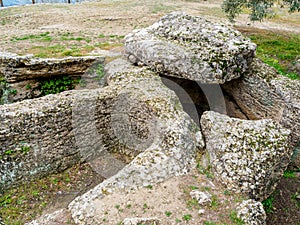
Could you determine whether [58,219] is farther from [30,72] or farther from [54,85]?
[54,85]

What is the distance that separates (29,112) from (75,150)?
2176mm

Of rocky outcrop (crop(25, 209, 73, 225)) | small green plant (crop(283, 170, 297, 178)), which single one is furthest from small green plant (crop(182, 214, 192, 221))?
small green plant (crop(283, 170, 297, 178))

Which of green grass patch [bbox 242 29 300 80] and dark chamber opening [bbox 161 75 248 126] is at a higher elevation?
green grass patch [bbox 242 29 300 80]

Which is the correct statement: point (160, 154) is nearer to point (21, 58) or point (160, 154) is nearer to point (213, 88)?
point (213, 88)

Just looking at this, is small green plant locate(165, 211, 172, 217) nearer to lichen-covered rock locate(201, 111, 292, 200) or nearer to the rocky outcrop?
lichen-covered rock locate(201, 111, 292, 200)

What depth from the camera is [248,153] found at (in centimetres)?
762

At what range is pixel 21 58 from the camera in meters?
10.6

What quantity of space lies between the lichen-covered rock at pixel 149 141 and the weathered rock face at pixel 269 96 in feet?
11.9

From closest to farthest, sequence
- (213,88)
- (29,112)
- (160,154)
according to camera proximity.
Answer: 1. (160,154)
2. (29,112)
3. (213,88)

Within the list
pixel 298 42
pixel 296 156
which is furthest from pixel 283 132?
pixel 298 42

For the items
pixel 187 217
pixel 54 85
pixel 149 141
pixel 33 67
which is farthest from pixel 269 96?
pixel 33 67

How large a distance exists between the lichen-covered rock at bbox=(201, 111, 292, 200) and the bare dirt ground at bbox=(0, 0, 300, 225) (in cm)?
53

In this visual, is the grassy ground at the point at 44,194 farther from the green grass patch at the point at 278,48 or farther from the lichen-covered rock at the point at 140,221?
the green grass patch at the point at 278,48

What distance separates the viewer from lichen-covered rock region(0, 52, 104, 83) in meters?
10.6
